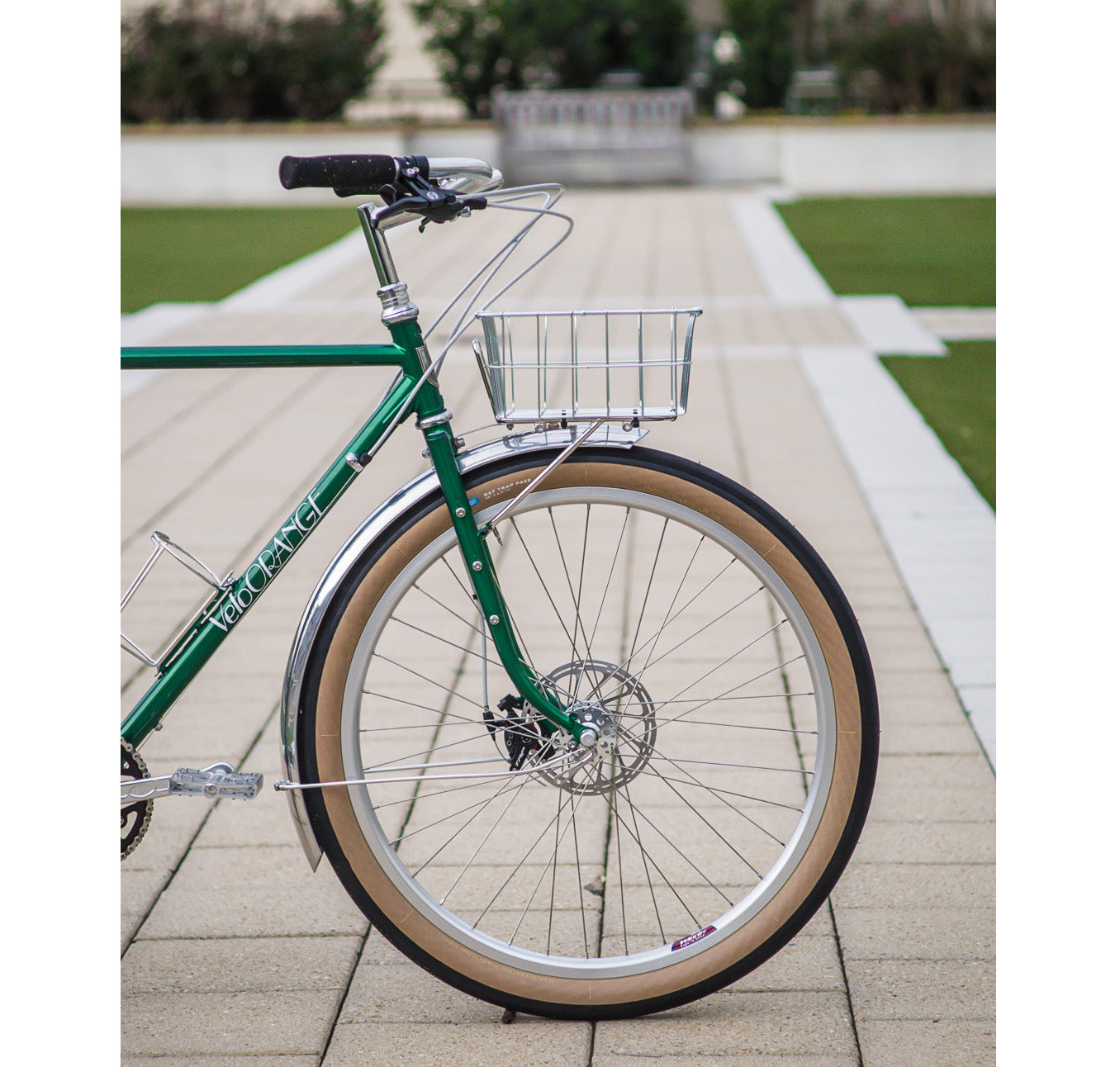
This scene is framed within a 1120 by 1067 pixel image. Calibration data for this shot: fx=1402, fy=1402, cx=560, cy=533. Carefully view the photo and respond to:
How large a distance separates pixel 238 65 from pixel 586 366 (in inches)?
842

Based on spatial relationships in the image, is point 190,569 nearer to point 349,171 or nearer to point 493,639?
point 493,639

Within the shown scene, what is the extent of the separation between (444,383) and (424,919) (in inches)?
215

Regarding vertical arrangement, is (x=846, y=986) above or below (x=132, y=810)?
below

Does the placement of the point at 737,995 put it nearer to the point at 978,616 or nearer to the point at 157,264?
the point at 978,616

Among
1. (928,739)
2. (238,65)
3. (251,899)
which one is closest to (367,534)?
(251,899)

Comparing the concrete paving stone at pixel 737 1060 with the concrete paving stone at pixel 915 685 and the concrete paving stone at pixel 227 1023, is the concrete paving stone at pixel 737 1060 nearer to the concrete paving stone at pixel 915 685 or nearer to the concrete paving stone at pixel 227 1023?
the concrete paving stone at pixel 227 1023

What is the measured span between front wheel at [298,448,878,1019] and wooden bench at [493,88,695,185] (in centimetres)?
1914

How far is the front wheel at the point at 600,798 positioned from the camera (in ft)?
7.36

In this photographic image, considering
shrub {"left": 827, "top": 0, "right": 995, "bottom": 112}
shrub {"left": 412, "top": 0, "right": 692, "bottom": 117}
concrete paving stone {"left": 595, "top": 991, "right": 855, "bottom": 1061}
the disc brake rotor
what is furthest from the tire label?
shrub {"left": 412, "top": 0, "right": 692, "bottom": 117}

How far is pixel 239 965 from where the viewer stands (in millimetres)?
2600

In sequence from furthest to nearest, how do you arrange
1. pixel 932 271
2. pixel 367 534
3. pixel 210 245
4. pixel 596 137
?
pixel 596 137 → pixel 210 245 → pixel 932 271 → pixel 367 534

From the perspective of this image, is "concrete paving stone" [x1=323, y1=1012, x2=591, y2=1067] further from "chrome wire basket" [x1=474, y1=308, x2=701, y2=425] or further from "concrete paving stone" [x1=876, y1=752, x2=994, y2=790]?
"concrete paving stone" [x1=876, y1=752, x2=994, y2=790]

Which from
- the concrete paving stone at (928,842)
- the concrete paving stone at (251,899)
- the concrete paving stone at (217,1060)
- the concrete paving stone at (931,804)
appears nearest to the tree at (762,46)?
the concrete paving stone at (931,804)

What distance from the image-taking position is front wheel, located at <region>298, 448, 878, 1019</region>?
2.24 meters
